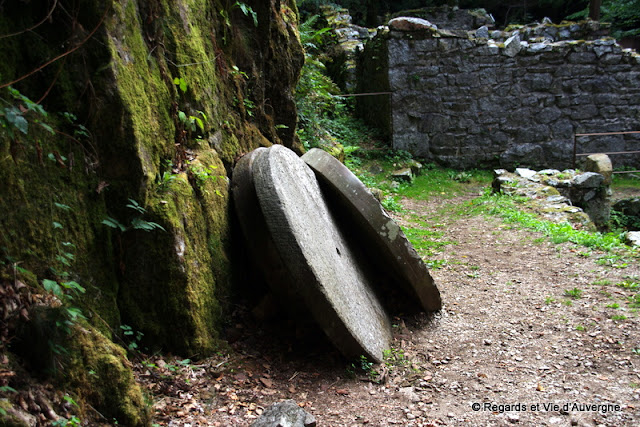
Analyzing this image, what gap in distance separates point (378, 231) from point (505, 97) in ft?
23.3

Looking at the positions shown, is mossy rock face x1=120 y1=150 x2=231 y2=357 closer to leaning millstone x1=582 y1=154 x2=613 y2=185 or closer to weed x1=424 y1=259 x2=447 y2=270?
weed x1=424 y1=259 x2=447 y2=270

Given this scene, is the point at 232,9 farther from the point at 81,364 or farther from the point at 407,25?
the point at 407,25

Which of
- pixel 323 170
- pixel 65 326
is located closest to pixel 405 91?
pixel 323 170

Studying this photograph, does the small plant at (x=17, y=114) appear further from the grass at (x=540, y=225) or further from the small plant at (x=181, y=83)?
the grass at (x=540, y=225)

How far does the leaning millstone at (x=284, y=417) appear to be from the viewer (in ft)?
6.59

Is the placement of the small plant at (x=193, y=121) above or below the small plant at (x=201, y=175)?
above

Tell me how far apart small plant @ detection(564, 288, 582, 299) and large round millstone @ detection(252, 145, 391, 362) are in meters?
1.59

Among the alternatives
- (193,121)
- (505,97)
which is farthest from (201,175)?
(505,97)

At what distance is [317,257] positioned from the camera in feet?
9.16

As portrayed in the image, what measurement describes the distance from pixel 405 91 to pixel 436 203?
111 inches

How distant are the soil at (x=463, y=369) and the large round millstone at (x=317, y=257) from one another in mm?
214

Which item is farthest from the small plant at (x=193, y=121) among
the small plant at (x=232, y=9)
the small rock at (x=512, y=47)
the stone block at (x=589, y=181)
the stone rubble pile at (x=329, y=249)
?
the small rock at (x=512, y=47)

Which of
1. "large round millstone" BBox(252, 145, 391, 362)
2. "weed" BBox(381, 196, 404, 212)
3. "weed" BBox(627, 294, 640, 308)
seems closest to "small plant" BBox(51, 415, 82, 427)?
"large round millstone" BBox(252, 145, 391, 362)

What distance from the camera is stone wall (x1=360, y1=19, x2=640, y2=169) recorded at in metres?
8.94
